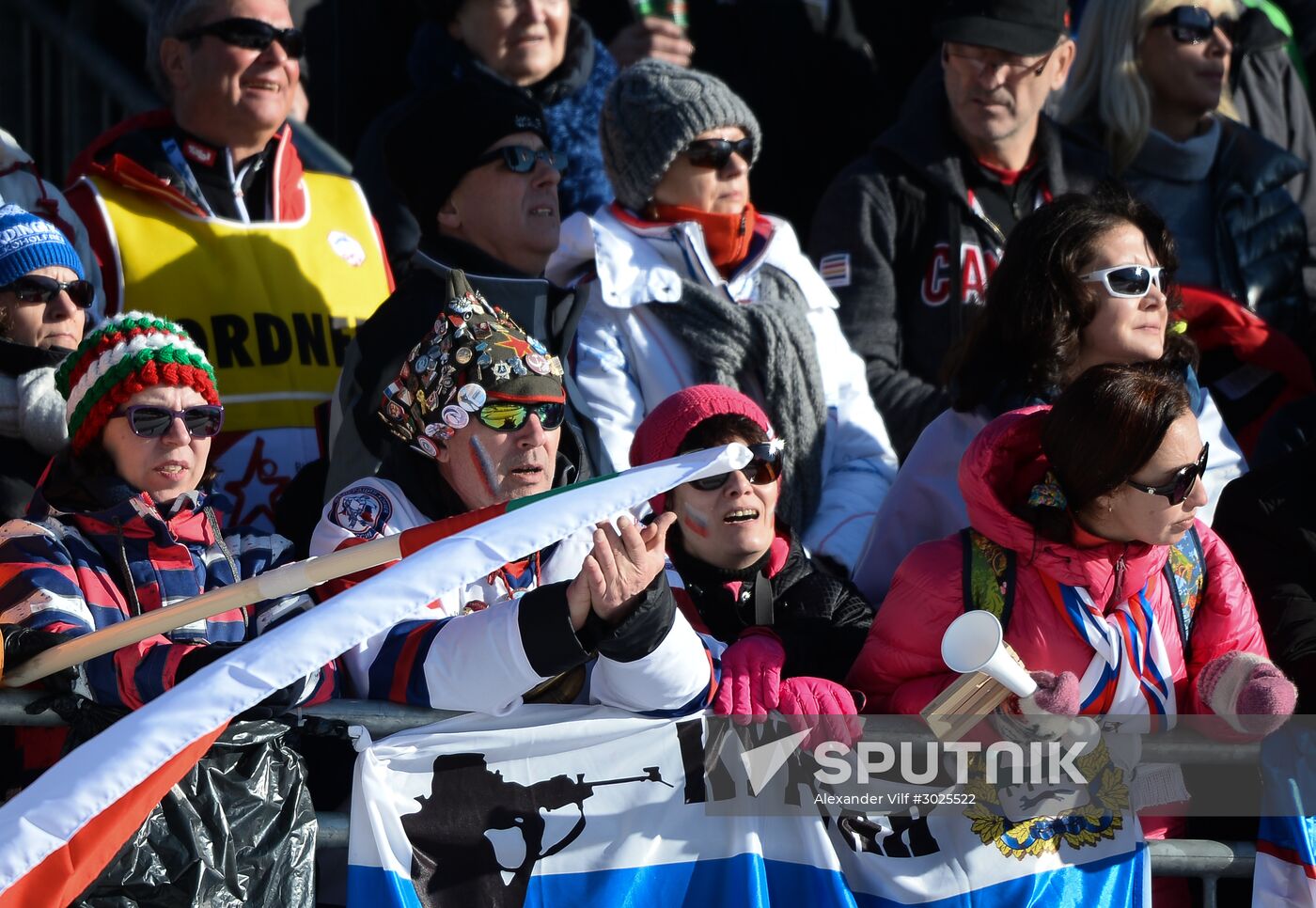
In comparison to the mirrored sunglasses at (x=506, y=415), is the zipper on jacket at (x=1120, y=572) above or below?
below

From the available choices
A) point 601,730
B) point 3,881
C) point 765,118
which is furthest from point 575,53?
point 3,881

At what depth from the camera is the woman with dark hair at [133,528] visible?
3467mm

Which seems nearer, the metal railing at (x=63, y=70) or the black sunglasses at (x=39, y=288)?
the black sunglasses at (x=39, y=288)

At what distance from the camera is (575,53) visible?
6473 millimetres

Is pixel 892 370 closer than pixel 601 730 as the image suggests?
No

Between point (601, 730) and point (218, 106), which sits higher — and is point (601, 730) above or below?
below

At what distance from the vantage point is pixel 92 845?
314 cm

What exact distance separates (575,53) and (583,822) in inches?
140

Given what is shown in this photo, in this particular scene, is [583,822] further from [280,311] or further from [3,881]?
[280,311]

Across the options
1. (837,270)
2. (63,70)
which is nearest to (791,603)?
(837,270)

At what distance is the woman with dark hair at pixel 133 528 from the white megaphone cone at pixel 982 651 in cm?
111

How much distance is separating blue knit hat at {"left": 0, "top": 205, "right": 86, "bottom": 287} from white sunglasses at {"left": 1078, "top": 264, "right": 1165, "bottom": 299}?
7.98 feet

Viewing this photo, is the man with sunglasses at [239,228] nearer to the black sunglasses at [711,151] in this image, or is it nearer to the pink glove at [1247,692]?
the black sunglasses at [711,151]

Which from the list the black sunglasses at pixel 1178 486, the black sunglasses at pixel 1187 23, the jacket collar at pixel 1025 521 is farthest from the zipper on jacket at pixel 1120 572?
the black sunglasses at pixel 1187 23
